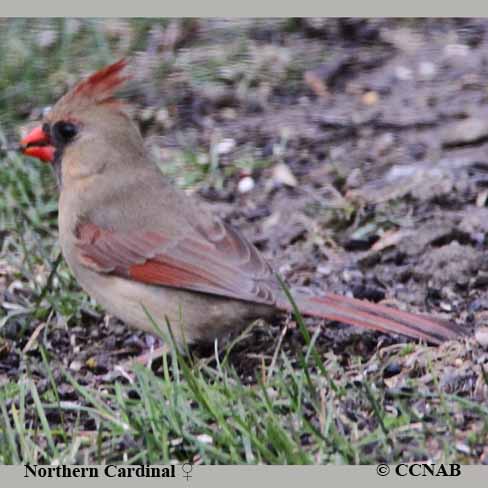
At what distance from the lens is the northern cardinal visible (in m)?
4.01

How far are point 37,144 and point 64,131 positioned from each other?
0.12 metres

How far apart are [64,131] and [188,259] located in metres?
0.71

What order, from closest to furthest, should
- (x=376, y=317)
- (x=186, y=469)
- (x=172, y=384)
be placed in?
(x=186, y=469)
(x=172, y=384)
(x=376, y=317)

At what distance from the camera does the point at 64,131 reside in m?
4.44

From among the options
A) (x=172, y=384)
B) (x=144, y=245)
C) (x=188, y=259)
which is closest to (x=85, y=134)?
(x=144, y=245)

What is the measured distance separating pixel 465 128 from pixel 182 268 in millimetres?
1707

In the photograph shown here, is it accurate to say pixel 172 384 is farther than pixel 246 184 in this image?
No

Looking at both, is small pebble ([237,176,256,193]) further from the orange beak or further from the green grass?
the orange beak

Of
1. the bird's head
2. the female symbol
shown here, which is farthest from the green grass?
the bird's head

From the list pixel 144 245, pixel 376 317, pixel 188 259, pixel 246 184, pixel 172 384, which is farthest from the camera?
pixel 246 184

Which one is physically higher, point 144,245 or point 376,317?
point 144,245

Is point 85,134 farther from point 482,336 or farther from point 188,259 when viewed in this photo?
point 482,336

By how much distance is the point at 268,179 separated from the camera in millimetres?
5164

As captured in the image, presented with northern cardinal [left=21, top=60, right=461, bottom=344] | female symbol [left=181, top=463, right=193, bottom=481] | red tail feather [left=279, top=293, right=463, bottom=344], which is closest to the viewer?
female symbol [left=181, top=463, right=193, bottom=481]
